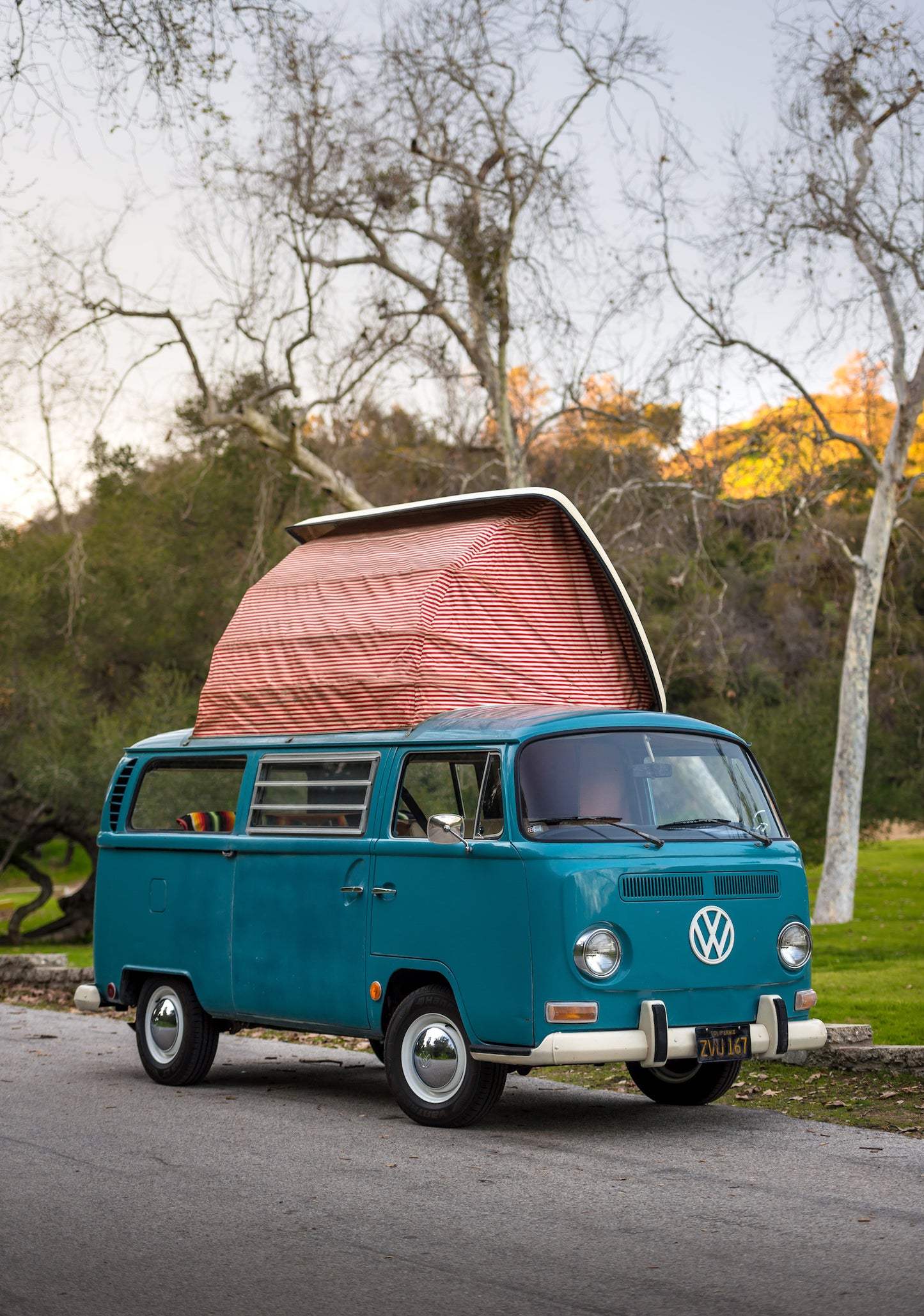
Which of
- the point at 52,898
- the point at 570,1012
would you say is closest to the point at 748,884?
the point at 570,1012

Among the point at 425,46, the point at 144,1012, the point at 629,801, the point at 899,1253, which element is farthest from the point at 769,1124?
the point at 425,46

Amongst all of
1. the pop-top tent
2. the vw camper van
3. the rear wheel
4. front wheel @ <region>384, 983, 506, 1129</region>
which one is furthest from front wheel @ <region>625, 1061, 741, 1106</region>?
the rear wheel

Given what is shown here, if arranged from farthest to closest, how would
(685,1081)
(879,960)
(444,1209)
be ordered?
(879,960), (685,1081), (444,1209)

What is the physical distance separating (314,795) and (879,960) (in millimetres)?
9850

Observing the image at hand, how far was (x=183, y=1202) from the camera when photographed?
6609 mm

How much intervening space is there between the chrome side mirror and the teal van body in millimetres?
26

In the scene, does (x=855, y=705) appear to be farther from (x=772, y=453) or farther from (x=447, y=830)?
(x=447, y=830)

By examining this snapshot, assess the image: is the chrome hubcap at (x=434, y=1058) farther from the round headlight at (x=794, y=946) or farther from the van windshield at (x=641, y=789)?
the round headlight at (x=794, y=946)

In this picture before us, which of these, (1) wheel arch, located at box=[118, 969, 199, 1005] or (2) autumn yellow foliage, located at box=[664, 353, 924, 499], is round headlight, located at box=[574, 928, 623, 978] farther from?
(2) autumn yellow foliage, located at box=[664, 353, 924, 499]

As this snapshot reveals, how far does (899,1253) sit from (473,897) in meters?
3.07

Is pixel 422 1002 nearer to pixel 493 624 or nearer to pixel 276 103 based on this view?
pixel 493 624

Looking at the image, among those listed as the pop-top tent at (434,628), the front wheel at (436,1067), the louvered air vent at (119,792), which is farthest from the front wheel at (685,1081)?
the louvered air vent at (119,792)

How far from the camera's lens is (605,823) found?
8.18 metres

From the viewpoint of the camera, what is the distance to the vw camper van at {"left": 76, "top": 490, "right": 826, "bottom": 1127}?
791 cm
